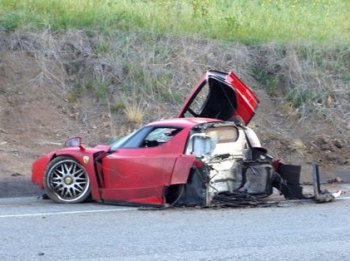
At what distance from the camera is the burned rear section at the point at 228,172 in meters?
11.6

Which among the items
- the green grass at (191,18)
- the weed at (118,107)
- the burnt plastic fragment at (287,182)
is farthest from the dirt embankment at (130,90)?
the burnt plastic fragment at (287,182)

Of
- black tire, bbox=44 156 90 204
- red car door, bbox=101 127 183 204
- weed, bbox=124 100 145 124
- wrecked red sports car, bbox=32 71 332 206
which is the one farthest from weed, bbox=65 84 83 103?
red car door, bbox=101 127 183 204

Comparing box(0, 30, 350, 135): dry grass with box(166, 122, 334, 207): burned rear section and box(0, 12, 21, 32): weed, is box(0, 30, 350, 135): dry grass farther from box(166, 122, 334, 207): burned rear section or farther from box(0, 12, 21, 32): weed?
box(166, 122, 334, 207): burned rear section

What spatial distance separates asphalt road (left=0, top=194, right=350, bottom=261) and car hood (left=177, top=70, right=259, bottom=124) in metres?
1.66

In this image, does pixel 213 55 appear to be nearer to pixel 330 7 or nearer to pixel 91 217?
pixel 330 7

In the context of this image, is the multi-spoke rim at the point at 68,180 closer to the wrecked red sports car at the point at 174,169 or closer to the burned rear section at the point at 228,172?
the wrecked red sports car at the point at 174,169

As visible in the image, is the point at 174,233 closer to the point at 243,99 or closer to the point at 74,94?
the point at 243,99

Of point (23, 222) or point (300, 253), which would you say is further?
point (23, 222)

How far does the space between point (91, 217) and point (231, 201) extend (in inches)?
79.8

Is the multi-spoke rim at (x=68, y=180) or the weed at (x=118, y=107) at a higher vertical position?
the weed at (x=118, y=107)

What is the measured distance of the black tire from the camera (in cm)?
1224

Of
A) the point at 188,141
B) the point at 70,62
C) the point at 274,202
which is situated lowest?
the point at 274,202

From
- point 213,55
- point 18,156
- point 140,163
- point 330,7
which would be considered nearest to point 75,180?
point 140,163

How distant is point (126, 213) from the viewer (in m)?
11.4
